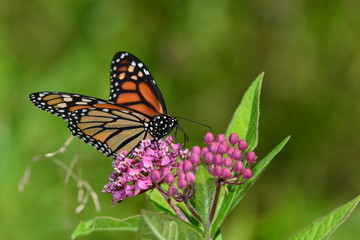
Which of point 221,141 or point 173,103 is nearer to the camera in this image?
point 221,141

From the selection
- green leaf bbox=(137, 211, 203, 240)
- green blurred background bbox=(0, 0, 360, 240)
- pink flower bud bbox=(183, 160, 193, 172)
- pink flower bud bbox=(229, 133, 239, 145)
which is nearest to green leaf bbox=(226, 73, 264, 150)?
pink flower bud bbox=(229, 133, 239, 145)

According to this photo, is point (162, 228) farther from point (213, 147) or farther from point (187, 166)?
point (213, 147)

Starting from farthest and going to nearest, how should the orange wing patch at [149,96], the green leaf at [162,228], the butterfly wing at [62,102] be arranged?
the orange wing patch at [149,96]
the butterfly wing at [62,102]
the green leaf at [162,228]

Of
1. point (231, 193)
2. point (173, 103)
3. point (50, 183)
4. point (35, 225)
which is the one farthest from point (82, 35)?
point (231, 193)

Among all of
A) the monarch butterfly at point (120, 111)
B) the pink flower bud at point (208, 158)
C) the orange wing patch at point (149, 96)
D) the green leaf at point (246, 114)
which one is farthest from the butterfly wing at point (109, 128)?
the pink flower bud at point (208, 158)

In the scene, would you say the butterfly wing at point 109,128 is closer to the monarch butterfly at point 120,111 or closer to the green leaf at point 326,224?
the monarch butterfly at point 120,111

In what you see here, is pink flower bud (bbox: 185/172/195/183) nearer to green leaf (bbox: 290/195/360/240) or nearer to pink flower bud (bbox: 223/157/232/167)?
pink flower bud (bbox: 223/157/232/167)

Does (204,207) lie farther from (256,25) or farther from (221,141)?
(256,25)
